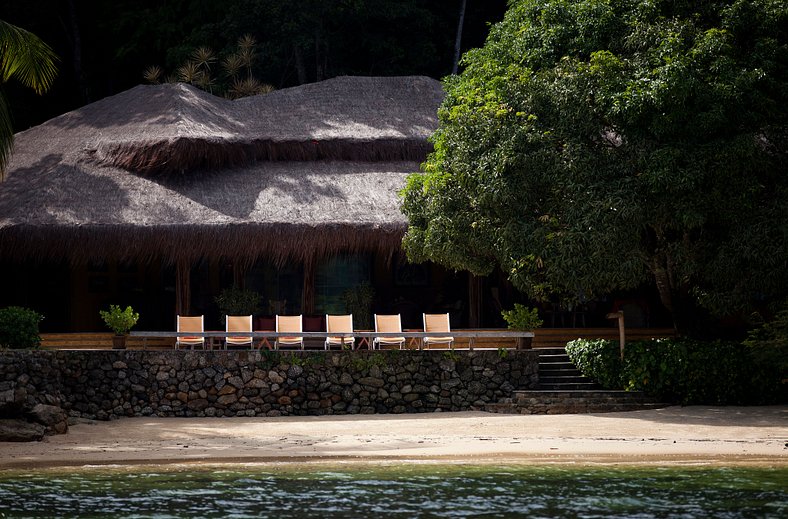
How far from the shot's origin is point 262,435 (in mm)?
17375

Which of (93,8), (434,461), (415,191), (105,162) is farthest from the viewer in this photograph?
(93,8)

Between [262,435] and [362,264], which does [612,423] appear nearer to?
[262,435]

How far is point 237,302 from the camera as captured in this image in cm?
2439

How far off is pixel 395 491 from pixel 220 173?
531 inches

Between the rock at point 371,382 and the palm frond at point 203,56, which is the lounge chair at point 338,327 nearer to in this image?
the rock at point 371,382

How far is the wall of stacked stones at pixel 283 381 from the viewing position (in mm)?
19359

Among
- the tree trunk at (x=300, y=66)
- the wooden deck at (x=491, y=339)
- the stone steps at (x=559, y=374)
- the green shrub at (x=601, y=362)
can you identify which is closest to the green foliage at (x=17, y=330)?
the wooden deck at (x=491, y=339)

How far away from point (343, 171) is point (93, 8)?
15.9 metres

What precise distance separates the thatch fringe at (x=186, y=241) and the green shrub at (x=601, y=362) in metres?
4.65

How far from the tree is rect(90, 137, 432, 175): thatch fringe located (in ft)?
19.4

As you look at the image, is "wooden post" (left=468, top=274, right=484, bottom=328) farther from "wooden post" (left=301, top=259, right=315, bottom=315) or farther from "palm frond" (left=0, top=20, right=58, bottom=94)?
"palm frond" (left=0, top=20, right=58, bottom=94)

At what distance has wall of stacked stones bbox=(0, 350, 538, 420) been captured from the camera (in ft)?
63.5

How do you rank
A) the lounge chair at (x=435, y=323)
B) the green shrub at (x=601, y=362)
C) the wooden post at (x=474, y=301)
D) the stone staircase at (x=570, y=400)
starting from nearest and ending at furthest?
the stone staircase at (x=570, y=400), the green shrub at (x=601, y=362), the lounge chair at (x=435, y=323), the wooden post at (x=474, y=301)

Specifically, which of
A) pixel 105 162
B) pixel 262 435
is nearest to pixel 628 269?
pixel 262 435
